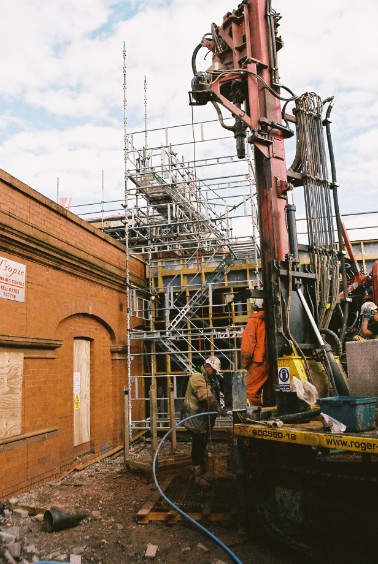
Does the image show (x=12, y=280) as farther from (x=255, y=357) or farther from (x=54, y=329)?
(x=255, y=357)

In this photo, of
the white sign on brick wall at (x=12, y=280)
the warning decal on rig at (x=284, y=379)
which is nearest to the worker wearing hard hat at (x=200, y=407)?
the warning decal on rig at (x=284, y=379)

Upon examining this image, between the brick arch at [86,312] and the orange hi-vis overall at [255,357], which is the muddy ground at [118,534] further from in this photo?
the brick arch at [86,312]

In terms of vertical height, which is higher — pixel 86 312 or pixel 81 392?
pixel 86 312

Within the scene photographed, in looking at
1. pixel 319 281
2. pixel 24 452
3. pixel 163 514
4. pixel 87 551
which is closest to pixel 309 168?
pixel 319 281

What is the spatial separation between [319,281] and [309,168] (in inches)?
61.8

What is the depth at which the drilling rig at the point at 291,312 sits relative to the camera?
14.8 ft

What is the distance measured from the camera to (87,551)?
5.39m

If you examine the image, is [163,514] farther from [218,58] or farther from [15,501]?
[218,58]

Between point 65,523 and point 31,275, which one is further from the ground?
point 31,275

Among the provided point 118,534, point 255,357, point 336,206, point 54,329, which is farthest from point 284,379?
point 54,329

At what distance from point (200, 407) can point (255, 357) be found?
235cm

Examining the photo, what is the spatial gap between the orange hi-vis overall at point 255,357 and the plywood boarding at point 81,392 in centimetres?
495

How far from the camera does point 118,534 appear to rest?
5.85 metres

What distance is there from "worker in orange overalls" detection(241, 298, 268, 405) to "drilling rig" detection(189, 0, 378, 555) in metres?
0.12
